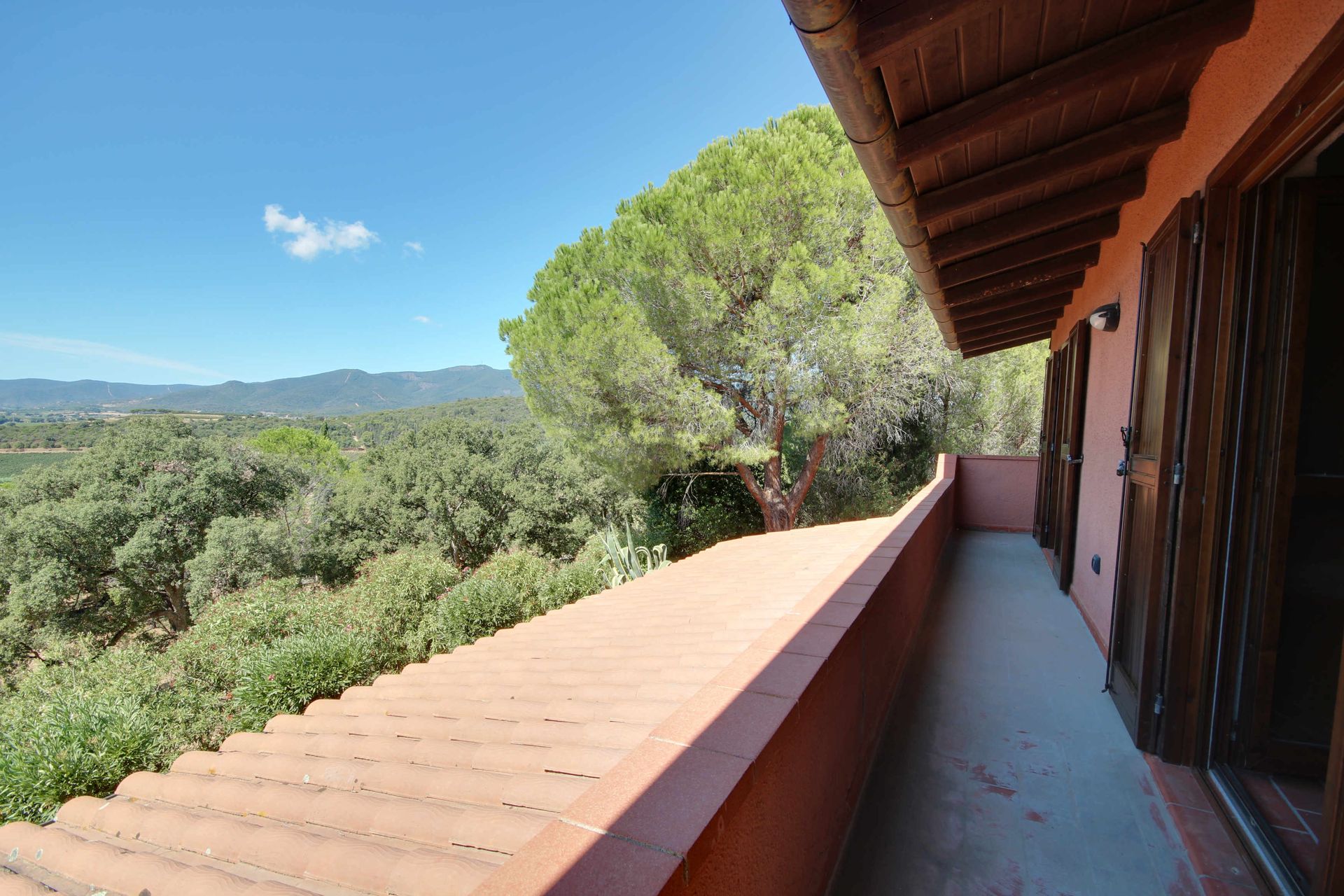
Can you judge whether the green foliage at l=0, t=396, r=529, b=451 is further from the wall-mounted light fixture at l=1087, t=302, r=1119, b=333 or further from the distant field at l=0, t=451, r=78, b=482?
the wall-mounted light fixture at l=1087, t=302, r=1119, b=333

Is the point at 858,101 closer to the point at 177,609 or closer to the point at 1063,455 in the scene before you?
the point at 1063,455

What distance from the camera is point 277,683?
6.61 m

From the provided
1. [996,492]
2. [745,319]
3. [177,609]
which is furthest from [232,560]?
[996,492]

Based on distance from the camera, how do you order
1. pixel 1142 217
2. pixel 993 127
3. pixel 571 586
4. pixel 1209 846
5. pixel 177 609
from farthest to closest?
pixel 177 609
pixel 571 586
pixel 1142 217
pixel 993 127
pixel 1209 846

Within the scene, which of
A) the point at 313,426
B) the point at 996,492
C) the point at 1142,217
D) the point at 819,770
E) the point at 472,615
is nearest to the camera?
the point at 819,770

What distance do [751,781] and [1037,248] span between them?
3.52m

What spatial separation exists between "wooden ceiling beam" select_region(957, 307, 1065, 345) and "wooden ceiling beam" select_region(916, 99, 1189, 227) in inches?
123

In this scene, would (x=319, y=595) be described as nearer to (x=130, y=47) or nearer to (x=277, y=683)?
(x=277, y=683)

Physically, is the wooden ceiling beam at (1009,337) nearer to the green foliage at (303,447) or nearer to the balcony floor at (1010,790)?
the balcony floor at (1010,790)

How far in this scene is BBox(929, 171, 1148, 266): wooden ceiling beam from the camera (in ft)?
8.68

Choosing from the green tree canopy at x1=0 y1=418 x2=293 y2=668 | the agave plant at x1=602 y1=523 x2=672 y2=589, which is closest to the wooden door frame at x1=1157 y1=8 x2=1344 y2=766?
the agave plant at x1=602 y1=523 x2=672 y2=589

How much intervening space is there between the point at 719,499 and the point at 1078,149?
35.9 ft

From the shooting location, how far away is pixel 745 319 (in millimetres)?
9234

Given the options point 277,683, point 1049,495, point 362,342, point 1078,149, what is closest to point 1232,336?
point 1078,149
